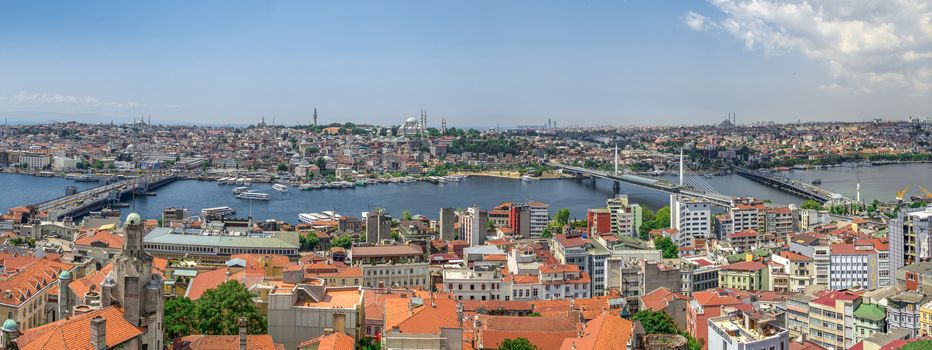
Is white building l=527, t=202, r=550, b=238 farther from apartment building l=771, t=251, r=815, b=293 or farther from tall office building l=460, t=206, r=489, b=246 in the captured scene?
apartment building l=771, t=251, r=815, b=293

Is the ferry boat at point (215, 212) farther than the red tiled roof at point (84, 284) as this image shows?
Yes

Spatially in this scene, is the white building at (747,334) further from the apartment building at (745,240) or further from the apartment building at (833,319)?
the apartment building at (745,240)

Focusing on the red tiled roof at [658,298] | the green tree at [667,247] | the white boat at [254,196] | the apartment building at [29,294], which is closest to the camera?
the apartment building at [29,294]

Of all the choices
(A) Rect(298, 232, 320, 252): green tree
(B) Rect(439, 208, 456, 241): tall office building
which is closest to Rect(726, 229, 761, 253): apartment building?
(B) Rect(439, 208, 456, 241): tall office building

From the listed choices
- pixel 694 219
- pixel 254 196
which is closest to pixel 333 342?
pixel 694 219

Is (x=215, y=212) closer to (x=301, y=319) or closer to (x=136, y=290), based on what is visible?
(x=301, y=319)

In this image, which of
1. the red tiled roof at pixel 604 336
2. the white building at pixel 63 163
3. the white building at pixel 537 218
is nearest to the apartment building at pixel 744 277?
the red tiled roof at pixel 604 336
